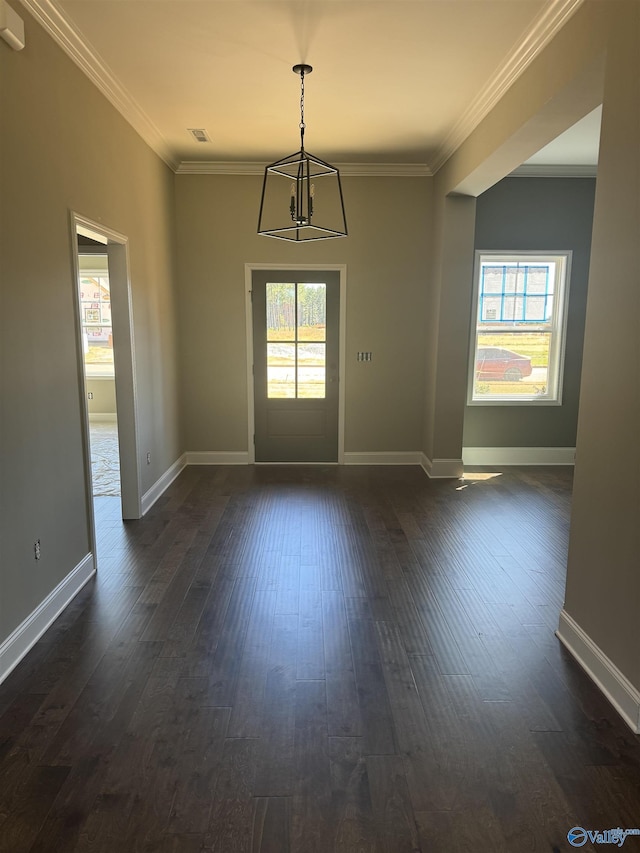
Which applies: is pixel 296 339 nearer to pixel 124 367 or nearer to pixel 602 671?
pixel 124 367

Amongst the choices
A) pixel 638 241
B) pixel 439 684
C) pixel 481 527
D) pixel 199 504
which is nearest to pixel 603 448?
pixel 638 241

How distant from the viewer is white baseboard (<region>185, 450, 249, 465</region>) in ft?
20.0

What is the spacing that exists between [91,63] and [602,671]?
4.05 meters

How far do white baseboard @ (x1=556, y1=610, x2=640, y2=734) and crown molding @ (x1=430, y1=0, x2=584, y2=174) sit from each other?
2.80 meters

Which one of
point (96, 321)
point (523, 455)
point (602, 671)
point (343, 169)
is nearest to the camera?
point (602, 671)

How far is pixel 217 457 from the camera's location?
6.13 metres

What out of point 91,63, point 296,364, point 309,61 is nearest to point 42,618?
point 91,63

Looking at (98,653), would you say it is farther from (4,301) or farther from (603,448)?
(603,448)

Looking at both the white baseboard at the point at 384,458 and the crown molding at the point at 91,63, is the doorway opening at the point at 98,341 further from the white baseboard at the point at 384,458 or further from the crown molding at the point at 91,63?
the crown molding at the point at 91,63

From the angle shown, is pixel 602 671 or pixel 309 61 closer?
pixel 602 671

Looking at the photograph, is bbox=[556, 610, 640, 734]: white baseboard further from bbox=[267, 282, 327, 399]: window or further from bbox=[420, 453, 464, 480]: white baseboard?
bbox=[267, 282, 327, 399]: window

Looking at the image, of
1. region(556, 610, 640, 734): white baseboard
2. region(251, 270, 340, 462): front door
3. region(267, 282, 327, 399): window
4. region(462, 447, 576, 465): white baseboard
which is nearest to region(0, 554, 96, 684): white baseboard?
region(556, 610, 640, 734): white baseboard

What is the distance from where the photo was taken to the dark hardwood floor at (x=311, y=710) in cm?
176

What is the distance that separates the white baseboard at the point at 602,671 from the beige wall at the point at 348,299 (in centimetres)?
354
